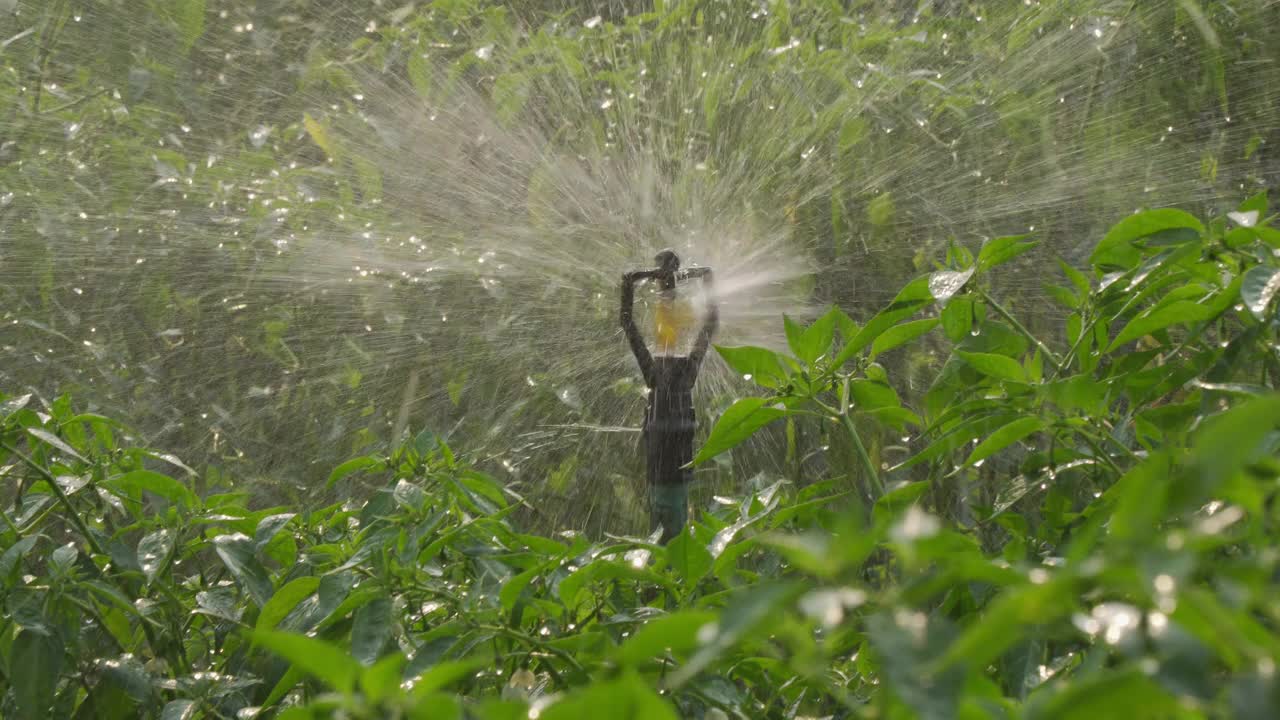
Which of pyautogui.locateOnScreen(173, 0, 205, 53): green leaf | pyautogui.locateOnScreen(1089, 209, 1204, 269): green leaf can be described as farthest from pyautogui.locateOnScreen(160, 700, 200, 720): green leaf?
pyautogui.locateOnScreen(173, 0, 205, 53): green leaf

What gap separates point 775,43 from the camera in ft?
8.07

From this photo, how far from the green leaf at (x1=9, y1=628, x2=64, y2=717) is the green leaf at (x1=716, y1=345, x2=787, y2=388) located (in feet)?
1.56

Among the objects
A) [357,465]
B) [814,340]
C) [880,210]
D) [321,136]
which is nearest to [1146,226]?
[814,340]

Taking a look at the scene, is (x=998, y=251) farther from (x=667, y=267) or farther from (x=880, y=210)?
(x=880, y=210)

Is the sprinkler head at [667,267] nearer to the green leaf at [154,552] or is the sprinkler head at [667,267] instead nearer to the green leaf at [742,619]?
the green leaf at [154,552]

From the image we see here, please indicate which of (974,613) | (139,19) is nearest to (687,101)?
(139,19)

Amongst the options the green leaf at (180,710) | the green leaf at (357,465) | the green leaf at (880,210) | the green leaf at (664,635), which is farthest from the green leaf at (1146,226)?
the green leaf at (880,210)

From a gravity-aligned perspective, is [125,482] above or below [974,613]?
above

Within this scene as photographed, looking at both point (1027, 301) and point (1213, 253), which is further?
point (1027, 301)

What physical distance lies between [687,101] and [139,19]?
1381mm

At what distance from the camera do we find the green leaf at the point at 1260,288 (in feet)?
1.72

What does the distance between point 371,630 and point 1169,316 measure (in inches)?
17.7

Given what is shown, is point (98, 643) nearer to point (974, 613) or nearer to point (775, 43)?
point (974, 613)

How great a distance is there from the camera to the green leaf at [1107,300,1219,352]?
0.60 m
